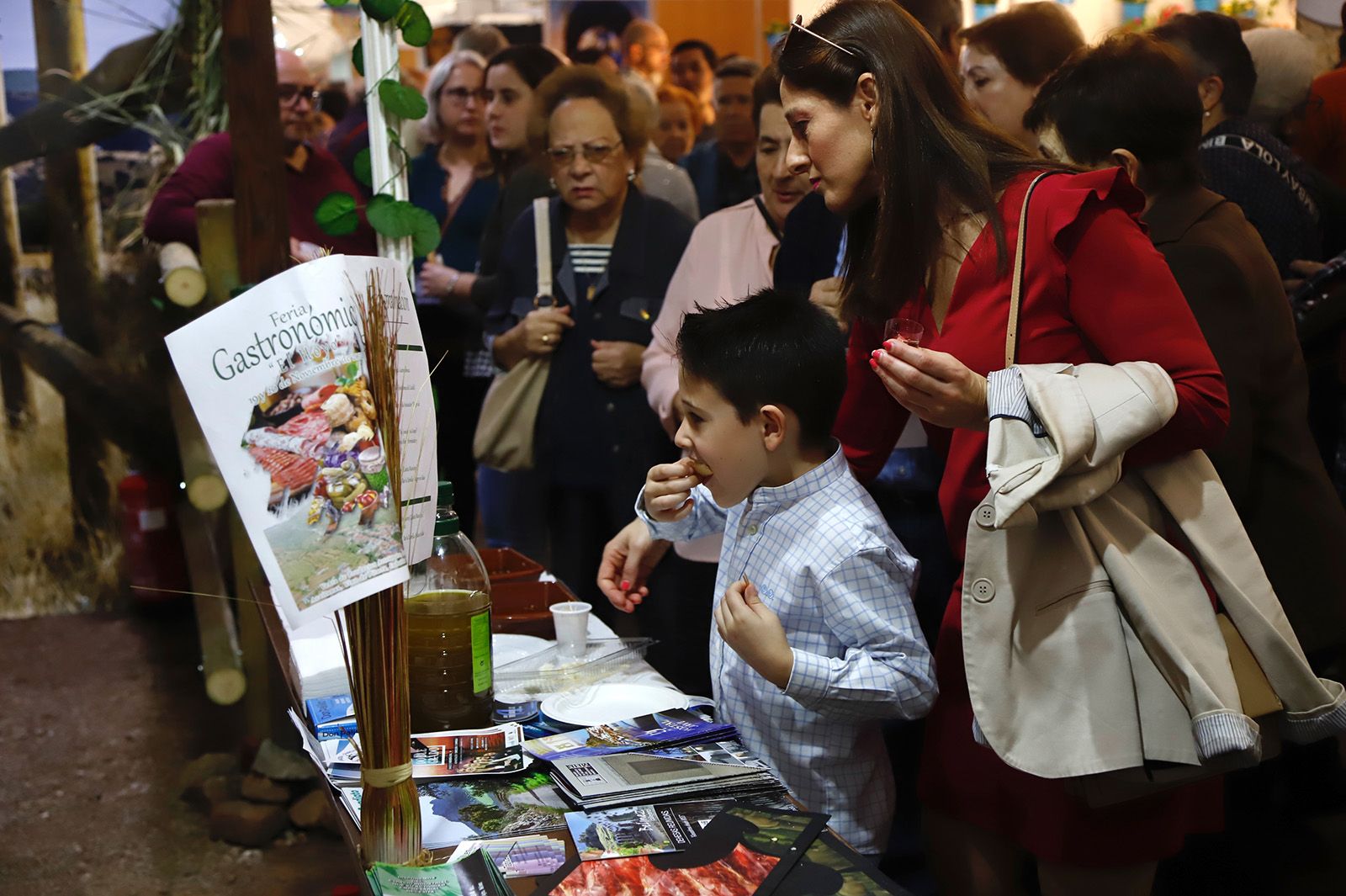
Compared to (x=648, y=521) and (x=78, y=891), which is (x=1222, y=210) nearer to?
(x=648, y=521)

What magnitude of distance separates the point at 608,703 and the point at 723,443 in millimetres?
406

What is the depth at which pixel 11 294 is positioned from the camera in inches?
175

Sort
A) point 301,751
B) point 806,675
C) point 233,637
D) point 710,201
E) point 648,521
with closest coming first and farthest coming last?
point 806,675 → point 648,521 → point 301,751 → point 233,637 → point 710,201

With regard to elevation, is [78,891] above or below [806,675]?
below

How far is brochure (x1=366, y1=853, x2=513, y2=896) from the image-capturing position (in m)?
1.16

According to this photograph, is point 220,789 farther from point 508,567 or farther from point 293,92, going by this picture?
point 293,92

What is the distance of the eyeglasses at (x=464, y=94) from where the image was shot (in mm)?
4242

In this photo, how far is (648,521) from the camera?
194cm

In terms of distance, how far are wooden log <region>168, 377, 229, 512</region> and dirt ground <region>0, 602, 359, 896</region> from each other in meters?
0.79

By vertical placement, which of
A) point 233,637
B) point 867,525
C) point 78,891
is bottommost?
point 78,891

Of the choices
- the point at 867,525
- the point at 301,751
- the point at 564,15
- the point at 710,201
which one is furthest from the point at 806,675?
the point at 564,15

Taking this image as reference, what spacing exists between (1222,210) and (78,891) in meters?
3.05

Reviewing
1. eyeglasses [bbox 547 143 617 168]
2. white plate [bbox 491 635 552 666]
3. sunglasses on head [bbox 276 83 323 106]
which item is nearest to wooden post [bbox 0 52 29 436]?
sunglasses on head [bbox 276 83 323 106]

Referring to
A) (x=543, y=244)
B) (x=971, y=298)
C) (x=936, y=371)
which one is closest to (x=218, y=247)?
(x=543, y=244)
